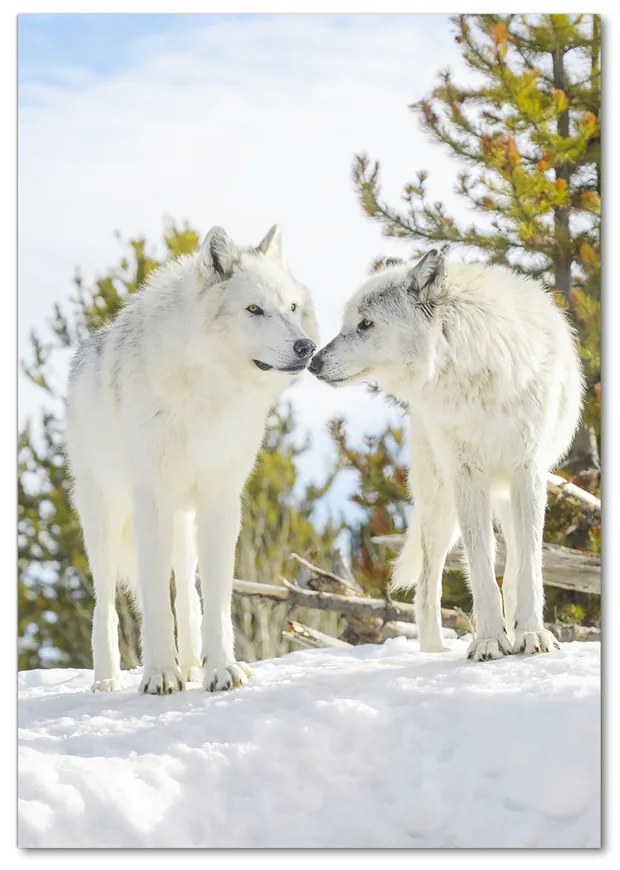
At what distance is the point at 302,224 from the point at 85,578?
326cm

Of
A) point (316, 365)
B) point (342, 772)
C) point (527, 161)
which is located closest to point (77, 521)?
point (316, 365)

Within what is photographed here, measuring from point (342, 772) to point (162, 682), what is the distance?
34.1 inches

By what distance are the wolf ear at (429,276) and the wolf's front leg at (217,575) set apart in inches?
41.6

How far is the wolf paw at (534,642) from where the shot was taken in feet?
14.5

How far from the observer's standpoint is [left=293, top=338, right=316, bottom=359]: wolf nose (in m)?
4.19

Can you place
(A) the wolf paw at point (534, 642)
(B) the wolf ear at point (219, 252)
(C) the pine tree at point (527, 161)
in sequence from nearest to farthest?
(B) the wolf ear at point (219, 252) → (A) the wolf paw at point (534, 642) → (C) the pine tree at point (527, 161)

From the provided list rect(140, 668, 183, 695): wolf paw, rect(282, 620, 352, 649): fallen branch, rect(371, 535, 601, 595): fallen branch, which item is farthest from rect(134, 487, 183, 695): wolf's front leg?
rect(282, 620, 352, 649): fallen branch

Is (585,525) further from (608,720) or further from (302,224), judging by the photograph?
(302,224)

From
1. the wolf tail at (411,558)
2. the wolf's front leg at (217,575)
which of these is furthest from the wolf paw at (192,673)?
the wolf tail at (411,558)

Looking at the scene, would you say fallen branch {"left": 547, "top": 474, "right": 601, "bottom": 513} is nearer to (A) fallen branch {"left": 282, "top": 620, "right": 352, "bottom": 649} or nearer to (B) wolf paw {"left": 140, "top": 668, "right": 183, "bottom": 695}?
A: (A) fallen branch {"left": 282, "top": 620, "right": 352, "bottom": 649}

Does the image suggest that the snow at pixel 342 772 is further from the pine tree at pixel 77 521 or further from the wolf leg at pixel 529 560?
the pine tree at pixel 77 521

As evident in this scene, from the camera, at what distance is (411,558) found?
5152mm

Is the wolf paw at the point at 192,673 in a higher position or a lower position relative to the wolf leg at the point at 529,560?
lower

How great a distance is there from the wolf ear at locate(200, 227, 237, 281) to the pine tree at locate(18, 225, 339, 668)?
0.96 metres
